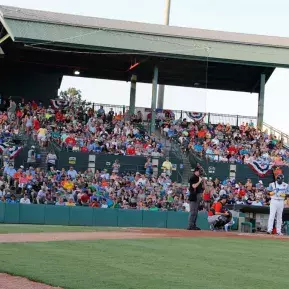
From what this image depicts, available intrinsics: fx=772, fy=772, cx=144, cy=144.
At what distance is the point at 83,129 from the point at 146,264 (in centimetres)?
2213

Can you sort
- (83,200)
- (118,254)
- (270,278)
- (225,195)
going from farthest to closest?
(225,195) < (83,200) < (118,254) < (270,278)

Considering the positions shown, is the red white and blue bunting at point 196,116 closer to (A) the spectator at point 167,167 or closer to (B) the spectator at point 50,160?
(A) the spectator at point 167,167

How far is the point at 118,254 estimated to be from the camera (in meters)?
11.5

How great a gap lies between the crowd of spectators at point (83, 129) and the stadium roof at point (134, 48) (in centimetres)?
275

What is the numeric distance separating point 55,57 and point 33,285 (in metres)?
29.2

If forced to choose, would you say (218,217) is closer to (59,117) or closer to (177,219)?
(177,219)

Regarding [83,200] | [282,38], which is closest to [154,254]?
[83,200]

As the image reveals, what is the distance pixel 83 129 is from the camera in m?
32.0

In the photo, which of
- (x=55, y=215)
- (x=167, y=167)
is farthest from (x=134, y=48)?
(x=55, y=215)

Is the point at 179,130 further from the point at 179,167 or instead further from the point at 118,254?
the point at 118,254

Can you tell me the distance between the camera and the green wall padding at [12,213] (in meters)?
24.7

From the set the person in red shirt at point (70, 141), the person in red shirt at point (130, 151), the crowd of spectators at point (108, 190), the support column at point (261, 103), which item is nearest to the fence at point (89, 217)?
the crowd of spectators at point (108, 190)

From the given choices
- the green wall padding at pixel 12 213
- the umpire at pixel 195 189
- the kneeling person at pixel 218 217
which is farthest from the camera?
the green wall padding at pixel 12 213

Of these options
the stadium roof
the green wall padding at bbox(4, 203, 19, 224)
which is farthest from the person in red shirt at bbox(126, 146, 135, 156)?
the green wall padding at bbox(4, 203, 19, 224)
